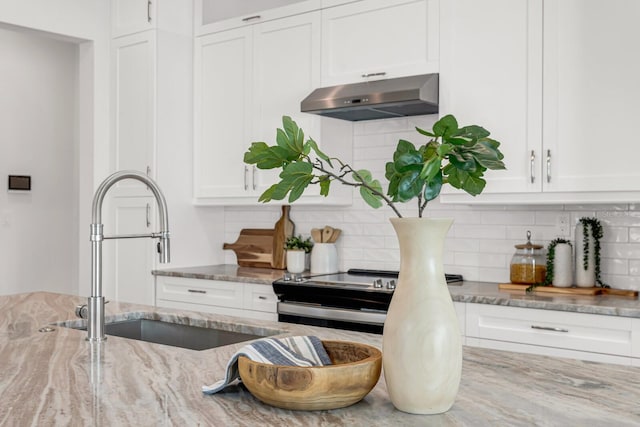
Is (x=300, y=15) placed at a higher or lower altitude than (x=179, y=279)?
higher

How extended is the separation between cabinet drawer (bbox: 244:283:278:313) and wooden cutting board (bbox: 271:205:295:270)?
0.55 m

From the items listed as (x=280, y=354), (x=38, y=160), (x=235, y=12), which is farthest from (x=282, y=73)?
(x=280, y=354)

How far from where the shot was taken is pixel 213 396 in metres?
1.42

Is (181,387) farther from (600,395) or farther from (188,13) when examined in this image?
(188,13)

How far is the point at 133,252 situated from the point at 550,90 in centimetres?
285

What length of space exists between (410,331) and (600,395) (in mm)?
474

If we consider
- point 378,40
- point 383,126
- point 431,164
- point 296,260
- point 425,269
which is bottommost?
point 296,260

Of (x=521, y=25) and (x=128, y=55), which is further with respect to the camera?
(x=128, y=55)

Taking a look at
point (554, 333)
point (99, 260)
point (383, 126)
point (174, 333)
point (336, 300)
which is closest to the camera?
point (99, 260)

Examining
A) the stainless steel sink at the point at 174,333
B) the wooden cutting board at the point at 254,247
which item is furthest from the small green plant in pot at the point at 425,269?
the wooden cutting board at the point at 254,247

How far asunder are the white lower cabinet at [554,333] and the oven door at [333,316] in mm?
457

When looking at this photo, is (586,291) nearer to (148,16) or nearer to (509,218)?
(509,218)

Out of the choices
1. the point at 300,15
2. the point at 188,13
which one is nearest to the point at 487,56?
the point at 300,15

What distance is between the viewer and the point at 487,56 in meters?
3.39
